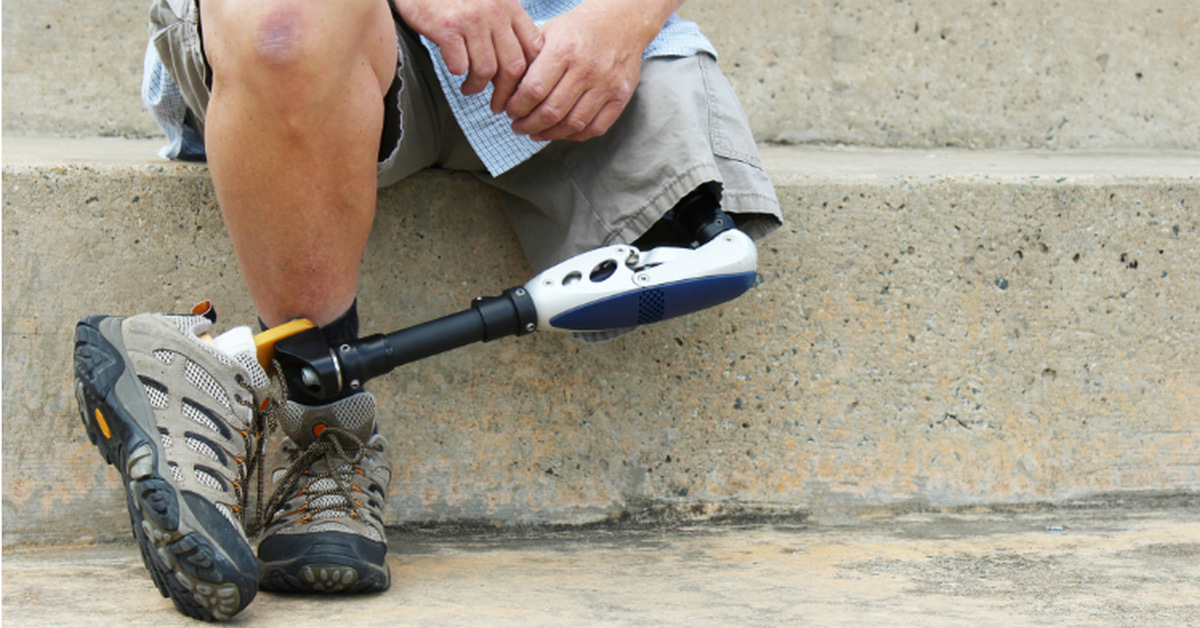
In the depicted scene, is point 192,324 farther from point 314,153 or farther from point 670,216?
point 670,216

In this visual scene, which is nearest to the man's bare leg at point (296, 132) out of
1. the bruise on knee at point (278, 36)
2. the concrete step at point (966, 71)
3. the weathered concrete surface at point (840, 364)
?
the bruise on knee at point (278, 36)

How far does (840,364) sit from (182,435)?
68 cm

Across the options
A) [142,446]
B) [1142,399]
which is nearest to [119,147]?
[142,446]

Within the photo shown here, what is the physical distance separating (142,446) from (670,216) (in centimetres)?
50

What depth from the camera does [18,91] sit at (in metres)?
1.41

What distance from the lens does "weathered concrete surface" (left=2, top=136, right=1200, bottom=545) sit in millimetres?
1010

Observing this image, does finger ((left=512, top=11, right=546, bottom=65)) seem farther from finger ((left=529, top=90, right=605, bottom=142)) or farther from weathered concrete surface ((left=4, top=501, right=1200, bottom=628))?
weathered concrete surface ((left=4, top=501, right=1200, bottom=628))

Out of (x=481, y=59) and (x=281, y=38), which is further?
(x=481, y=59)

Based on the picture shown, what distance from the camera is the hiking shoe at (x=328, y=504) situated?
73 centimetres

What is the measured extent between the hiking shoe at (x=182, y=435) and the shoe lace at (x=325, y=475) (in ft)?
0.18

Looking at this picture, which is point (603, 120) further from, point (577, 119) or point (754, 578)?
point (754, 578)

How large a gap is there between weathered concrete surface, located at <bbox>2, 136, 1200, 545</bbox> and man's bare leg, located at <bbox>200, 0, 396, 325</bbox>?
0.77 feet

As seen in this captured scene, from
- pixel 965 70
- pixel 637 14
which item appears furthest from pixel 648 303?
pixel 965 70

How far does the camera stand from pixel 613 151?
89 centimetres
